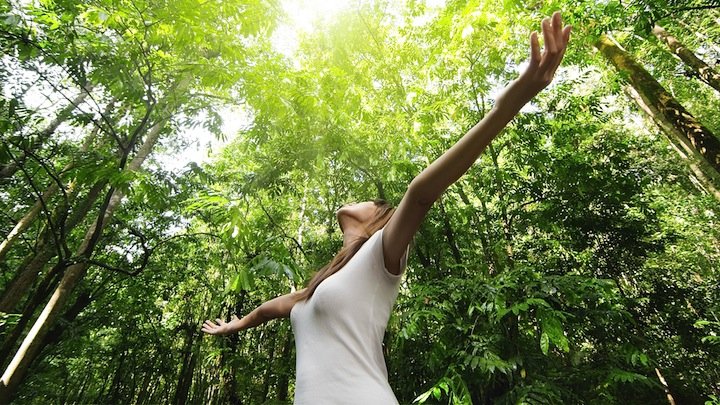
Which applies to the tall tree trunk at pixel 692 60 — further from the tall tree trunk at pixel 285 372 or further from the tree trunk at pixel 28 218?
the tree trunk at pixel 28 218

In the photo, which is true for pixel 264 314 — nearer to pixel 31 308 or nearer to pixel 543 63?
pixel 543 63

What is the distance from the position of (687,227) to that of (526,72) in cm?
1330

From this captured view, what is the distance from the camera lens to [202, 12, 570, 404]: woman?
0.77 meters

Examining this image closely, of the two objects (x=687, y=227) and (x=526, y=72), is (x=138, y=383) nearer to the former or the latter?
(x=526, y=72)

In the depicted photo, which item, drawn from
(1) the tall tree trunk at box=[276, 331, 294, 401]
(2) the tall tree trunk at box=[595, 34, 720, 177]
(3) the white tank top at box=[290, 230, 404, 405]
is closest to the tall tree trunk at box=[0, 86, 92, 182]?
(3) the white tank top at box=[290, 230, 404, 405]

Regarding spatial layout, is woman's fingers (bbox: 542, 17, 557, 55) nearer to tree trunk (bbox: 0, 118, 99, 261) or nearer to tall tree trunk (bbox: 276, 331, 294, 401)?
tall tree trunk (bbox: 276, 331, 294, 401)

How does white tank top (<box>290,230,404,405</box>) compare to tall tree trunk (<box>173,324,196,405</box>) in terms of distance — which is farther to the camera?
tall tree trunk (<box>173,324,196,405</box>)

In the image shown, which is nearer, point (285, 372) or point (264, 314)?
point (264, 314)

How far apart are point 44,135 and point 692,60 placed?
445 inches

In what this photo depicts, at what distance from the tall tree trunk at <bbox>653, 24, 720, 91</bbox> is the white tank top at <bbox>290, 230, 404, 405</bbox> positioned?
7891 millimetres

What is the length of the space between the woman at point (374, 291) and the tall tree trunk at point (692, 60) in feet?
25.2

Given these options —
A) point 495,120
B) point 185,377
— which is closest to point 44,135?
point 185,377

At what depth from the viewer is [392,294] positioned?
44.3 inches

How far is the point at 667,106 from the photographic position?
508 centimetres
